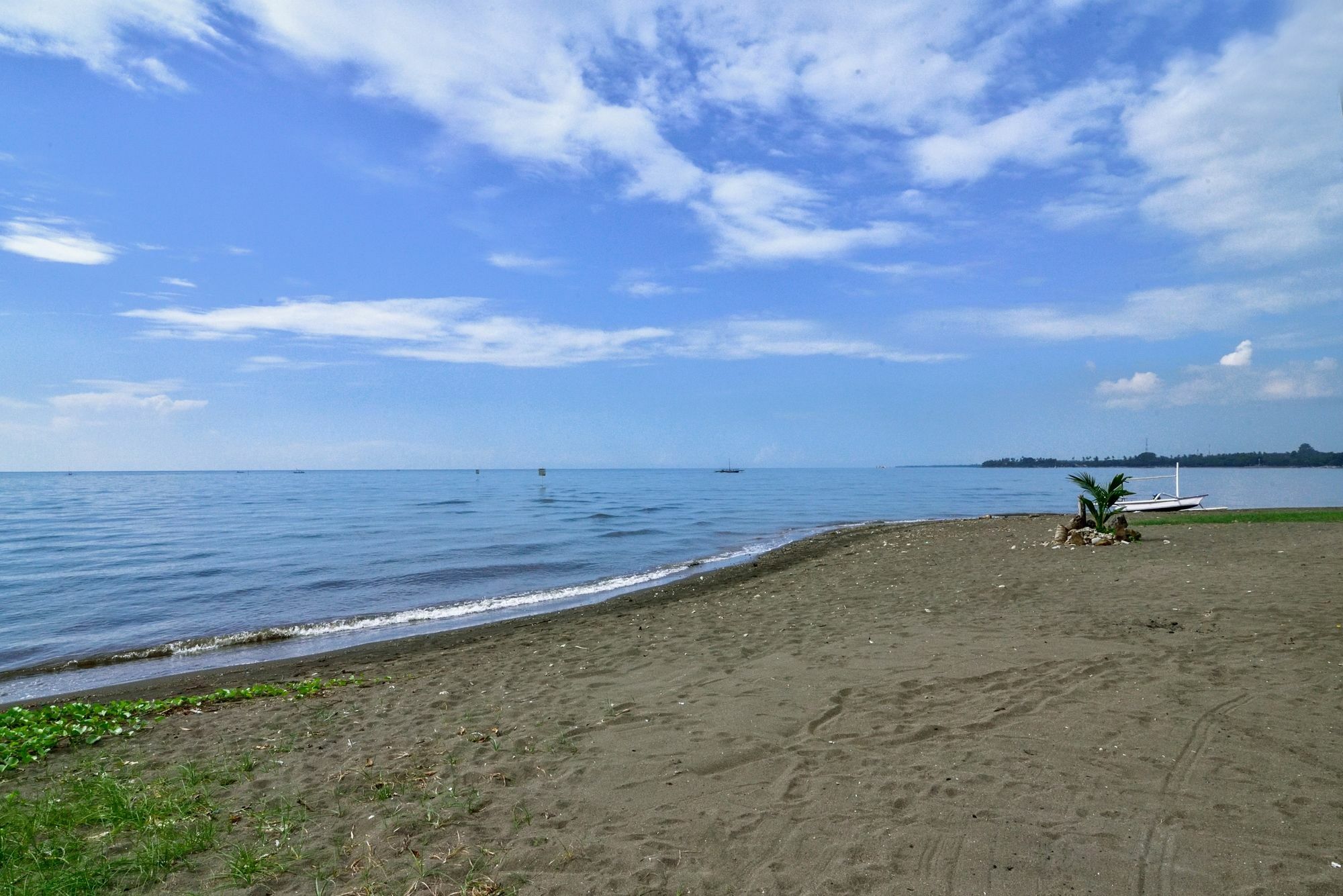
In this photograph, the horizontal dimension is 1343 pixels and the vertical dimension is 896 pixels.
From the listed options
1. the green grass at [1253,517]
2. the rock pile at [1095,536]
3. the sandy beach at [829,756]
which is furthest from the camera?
the green grass at [1253,517]

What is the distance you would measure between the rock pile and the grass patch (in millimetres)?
16354

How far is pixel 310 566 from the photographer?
21375 millimetres

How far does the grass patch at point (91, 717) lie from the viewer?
6434 mm

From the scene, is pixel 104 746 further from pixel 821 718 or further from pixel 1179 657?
pixel 1179 657

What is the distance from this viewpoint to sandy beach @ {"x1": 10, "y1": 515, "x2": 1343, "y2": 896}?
3818mm

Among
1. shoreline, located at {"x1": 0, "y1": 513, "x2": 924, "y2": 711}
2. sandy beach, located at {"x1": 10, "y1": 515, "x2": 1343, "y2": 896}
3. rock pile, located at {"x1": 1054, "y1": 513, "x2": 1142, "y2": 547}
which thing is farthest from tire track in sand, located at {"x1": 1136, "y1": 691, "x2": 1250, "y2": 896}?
rock pile, located at {"x1": 1054, "y1": 513, "x2": 1142, "y2": 547}

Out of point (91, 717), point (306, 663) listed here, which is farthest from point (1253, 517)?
point (91, 717)

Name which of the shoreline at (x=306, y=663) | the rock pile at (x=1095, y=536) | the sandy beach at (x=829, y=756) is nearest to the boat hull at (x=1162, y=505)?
the rock pile at (x=1095, y=536)

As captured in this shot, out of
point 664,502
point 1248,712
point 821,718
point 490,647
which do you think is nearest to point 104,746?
point 490,647

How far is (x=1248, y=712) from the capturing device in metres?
5.62

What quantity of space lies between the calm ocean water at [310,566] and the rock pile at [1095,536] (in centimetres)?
938

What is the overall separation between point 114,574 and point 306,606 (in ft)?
27.5

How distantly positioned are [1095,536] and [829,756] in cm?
1501

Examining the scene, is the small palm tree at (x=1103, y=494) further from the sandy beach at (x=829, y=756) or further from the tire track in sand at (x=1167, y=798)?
the tire track in sand at (x=1167, y=798)
